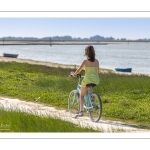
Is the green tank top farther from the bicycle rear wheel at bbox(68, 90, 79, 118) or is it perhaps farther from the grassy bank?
the grassy bank

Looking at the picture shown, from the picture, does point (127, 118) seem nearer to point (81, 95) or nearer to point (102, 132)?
point (81, 95)

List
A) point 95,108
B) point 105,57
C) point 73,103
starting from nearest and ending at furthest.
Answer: point 95,108, point 73,103, point 105,57

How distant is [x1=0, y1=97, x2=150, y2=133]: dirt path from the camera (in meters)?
9.33

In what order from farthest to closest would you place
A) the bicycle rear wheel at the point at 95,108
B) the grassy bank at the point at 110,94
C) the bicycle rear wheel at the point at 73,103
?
the grassy bank at the point at 110,94, the bicycle rear wheel at the point at 73,103, the bicycle rear wheel at the point at 95,108

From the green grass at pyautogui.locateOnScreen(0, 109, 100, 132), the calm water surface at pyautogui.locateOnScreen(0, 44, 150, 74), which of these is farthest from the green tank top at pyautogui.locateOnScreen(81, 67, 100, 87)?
the calm water surface at pyautogui.locateOnScreen(0, 44, 150, 74)

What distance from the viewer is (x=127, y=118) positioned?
11273mm

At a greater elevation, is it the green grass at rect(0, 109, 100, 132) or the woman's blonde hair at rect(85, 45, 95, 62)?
the woman's blonde hair at rect(85, 45, 95, 62)

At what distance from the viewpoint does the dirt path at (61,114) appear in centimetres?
933

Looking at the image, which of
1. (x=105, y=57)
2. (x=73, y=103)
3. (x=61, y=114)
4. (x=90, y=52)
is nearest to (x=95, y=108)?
(x=73, y=103)

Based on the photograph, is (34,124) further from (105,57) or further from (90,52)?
(105,57)

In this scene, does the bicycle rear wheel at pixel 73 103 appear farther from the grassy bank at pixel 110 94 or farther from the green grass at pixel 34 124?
the green grass at pixel 34 124

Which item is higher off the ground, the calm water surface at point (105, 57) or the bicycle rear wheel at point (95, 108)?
the bicycle rear wheel at point (95, 108)

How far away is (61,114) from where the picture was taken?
11.6 m

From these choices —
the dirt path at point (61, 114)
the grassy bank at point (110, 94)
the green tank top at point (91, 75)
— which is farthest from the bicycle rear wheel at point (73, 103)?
the green tank top at point (91, 75)
